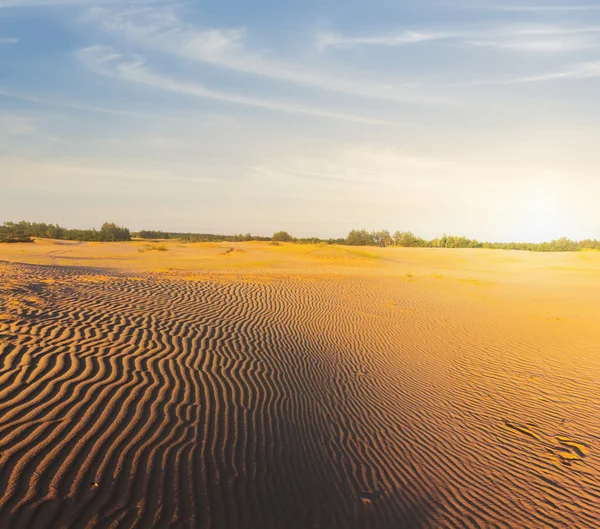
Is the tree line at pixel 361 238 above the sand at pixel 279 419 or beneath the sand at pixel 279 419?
above

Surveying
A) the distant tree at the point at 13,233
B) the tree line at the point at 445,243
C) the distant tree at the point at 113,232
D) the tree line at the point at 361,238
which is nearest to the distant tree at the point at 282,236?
the tree line at the point at 361,238

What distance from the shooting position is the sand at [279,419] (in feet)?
11.3

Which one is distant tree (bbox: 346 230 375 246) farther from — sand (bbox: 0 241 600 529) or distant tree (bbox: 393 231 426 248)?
sand (bbox: 0 241 600 529)

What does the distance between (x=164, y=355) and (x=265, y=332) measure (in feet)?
10.5

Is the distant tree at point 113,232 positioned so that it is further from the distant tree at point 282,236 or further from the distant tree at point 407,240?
the distant tree at point 407,240

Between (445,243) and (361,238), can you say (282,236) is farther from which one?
(445,243)

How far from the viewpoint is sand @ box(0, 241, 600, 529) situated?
11.3 ft

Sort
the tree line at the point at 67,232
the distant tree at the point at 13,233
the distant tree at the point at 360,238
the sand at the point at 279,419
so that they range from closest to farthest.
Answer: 1. the sand at the point at 279,419
2. the distant tree at the point at 13,233
3. the tree line at the point at 67,232
4. the distant tree at the point at 360,238

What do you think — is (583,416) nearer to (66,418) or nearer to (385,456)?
(385,456)

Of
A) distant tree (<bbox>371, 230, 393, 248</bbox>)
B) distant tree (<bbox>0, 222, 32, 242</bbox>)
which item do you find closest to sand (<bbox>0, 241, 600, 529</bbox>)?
distant tree (<bbox>0, 222, 32, 242</bbox>)

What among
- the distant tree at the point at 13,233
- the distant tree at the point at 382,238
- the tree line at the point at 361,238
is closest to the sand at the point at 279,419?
the distant tree at the point at 13,233

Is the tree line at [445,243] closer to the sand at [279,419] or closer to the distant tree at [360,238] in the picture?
the distant tree at [360,238]

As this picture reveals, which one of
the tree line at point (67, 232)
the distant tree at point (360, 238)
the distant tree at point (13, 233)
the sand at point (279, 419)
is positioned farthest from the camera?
the distant tree at point (360, 238)

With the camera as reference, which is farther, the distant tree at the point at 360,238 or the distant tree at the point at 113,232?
the distant tree at the point at 360,238
